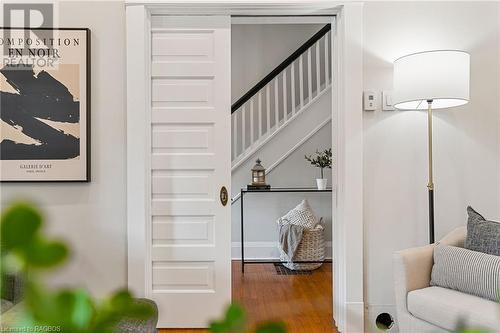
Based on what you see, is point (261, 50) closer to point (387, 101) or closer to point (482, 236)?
point (387, 101)

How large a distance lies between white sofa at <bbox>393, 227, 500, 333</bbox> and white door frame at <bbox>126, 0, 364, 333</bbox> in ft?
1.46

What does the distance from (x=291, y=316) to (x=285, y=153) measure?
239cm

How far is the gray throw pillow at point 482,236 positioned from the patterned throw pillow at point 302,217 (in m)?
2.28

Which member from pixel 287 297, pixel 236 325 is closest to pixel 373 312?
pixel 287 297

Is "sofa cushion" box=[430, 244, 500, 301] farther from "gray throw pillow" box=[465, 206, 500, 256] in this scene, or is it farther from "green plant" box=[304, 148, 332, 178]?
"green plant" box=[304, 148, 332, 178]

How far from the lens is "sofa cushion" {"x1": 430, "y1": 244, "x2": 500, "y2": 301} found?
2.00m

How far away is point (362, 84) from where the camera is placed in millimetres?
2725

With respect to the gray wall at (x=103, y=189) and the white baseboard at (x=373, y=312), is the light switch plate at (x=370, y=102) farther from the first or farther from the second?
the gray wall at (x=103, y=189)

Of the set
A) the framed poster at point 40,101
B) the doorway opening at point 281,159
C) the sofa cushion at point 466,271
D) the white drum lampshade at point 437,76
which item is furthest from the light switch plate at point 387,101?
the framed poster at point 40,101

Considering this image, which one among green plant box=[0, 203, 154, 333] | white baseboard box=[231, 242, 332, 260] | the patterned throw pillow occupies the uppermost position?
green plant box=[0, 203, 154, 333]

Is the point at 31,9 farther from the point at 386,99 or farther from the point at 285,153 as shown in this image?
the point at 285,153

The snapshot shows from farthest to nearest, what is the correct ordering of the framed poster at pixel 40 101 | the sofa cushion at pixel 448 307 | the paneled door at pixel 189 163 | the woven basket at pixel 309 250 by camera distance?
the woven basket at pixel 309 250
the paneled door at pixel 189 163
the framed poster at pixel 40 101
the sofa cushion at pixel 448 307

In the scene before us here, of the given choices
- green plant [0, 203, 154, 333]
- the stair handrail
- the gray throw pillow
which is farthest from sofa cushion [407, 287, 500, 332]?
the stair handrail

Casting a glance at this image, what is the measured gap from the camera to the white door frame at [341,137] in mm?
2703
